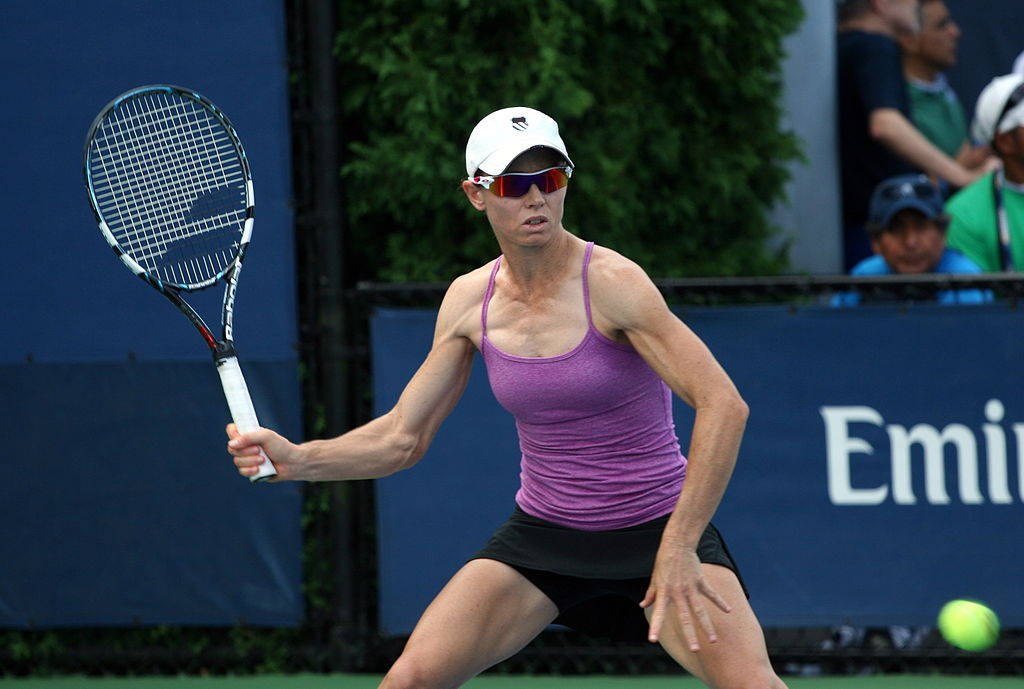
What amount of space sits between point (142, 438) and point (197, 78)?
4.40ft

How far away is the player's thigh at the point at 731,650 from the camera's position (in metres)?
3.15

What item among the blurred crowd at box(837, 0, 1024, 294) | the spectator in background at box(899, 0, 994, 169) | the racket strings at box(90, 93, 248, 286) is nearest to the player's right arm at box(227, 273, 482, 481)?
the racket strings at box(90, 93, 248, 286)

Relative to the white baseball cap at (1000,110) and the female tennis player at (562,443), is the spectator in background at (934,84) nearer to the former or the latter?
the white baseball cap at (1000,110)

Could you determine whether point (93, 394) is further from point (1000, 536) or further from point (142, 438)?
point (1000, 536)

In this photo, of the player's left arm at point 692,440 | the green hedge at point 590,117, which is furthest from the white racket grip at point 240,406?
the green hedge at point 590,117

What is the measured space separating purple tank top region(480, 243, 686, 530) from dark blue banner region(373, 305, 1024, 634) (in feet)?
5.56

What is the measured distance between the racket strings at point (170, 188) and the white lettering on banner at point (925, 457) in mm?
2160

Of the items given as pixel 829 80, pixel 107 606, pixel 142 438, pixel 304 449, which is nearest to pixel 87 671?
pixel 107 606

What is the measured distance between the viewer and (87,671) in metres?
5.63

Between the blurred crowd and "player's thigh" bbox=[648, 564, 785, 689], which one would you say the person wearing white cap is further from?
"player's thigh" bbox=[648, 564, 785, 689]

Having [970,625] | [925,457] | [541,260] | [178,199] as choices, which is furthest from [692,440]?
[925,457]

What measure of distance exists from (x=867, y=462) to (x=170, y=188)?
2.51 metres

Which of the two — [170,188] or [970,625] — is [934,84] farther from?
[170,188]

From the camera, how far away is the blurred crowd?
19.0ft
